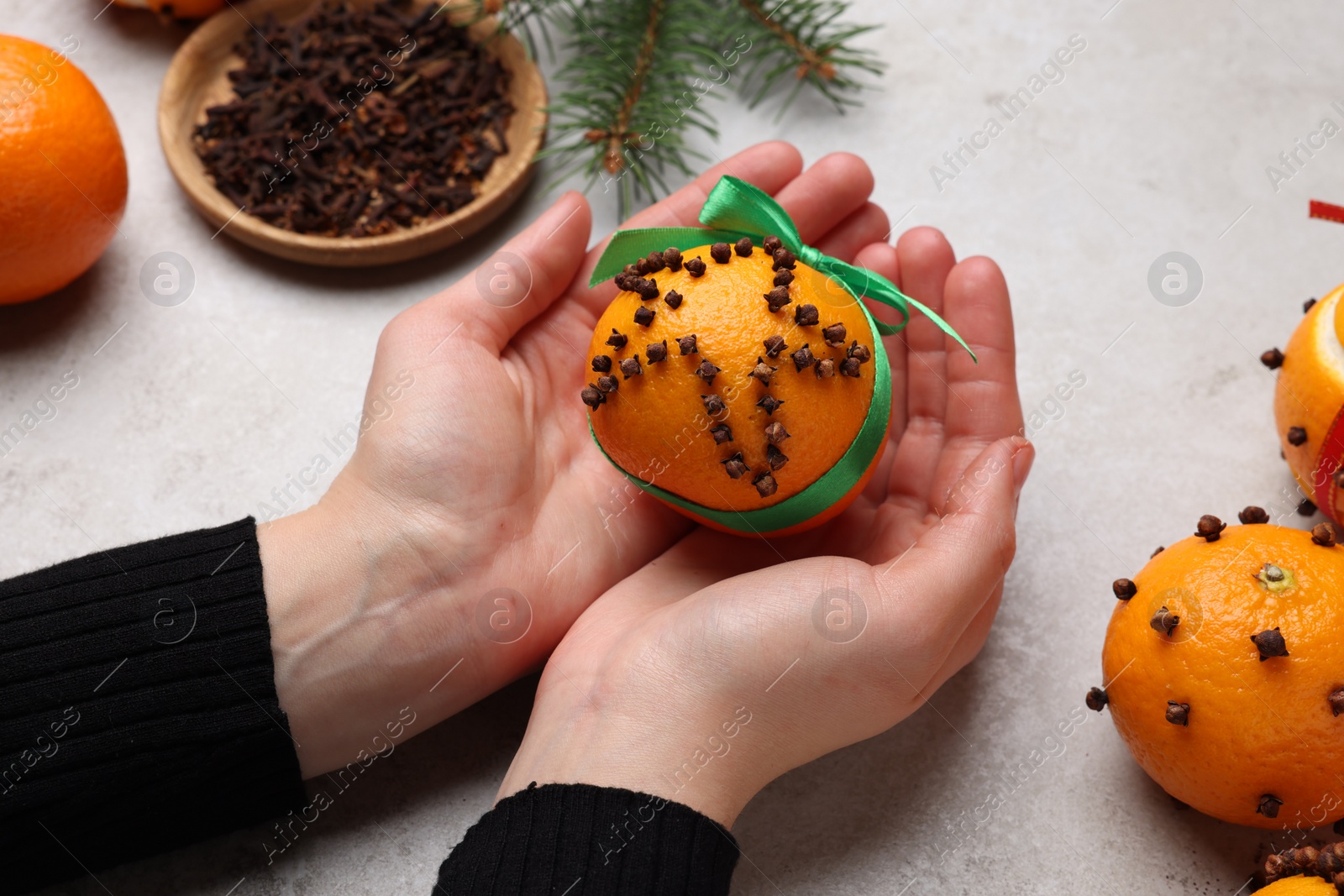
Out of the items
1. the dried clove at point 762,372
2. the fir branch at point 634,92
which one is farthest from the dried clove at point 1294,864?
the fir branch at point 634,92

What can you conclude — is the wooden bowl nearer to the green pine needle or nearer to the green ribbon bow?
the green pine needle

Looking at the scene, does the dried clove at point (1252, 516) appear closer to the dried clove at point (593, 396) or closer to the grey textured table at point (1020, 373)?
the grey textured table at point (1020, 373)

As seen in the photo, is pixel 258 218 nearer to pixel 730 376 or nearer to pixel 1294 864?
pixel 730 376

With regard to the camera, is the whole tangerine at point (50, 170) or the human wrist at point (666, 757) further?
the whole tangerine at point (50, 170)

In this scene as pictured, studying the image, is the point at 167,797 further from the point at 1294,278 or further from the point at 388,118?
the point at 1294,278

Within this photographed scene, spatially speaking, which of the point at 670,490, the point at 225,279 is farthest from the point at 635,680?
the point at 225,279

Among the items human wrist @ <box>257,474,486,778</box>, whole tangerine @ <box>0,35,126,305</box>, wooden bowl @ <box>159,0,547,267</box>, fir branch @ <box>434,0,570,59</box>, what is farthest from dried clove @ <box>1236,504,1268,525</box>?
whole tangerine @ <box>0,35,126,305</box>

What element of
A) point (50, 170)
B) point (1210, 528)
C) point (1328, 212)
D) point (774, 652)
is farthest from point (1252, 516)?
point (50, 170)

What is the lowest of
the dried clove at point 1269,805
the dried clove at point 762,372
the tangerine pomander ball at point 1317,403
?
the dried clove at point 1269,805
